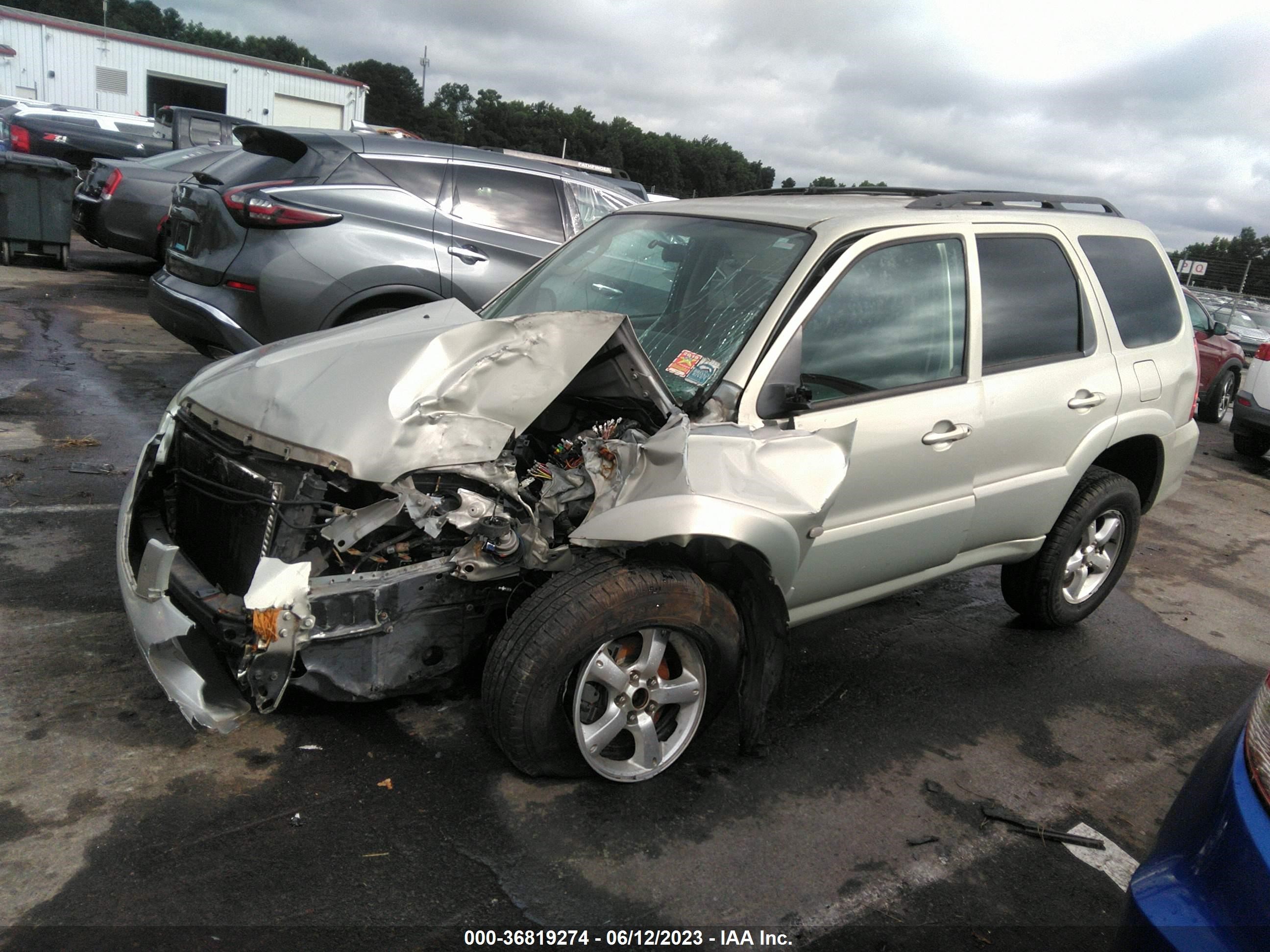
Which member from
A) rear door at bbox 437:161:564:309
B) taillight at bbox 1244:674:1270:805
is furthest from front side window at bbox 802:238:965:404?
rear door at bbox 437:161:564:309

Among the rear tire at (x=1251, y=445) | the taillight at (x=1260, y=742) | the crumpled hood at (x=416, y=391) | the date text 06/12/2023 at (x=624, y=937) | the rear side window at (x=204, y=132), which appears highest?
the rear side window at (x=204, y=132)

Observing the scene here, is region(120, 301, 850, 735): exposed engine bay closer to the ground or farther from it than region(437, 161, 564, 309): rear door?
closer to the ground

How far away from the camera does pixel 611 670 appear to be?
290 centimetres

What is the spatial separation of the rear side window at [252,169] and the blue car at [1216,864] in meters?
5.79

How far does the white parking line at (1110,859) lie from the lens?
2928 mm

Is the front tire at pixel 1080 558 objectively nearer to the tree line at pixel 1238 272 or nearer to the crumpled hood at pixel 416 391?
the crumpled hood at pixel 416 391

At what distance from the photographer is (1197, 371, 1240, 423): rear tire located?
478 inches

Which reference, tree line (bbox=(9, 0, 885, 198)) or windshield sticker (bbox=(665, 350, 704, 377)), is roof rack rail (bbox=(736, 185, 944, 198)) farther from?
tree line (bbox=(9, 0, 885, 198))

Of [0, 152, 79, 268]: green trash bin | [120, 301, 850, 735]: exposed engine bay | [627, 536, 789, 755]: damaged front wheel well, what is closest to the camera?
[120, 301, 850, 735]: exposed engine bay

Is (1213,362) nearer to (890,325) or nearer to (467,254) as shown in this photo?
(467,254)

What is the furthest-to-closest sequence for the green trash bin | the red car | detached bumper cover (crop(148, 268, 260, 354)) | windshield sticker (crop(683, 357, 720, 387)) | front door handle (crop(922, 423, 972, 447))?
1. the red car
2. the green trash bin
3. detached bumper cover (crop(148, 268, 260, 354))
4. front door handle (crop(922, 423, 972, 447))
5. windshield sticker (crop(683, 357, 720, 387))

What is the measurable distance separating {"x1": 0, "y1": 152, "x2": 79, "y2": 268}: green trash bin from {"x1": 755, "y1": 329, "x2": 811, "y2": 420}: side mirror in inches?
447

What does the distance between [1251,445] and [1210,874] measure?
10196 millimetres

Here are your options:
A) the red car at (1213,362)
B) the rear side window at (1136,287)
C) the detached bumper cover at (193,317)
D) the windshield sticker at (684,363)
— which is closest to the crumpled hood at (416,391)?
the windshield sticker at (684,363)
